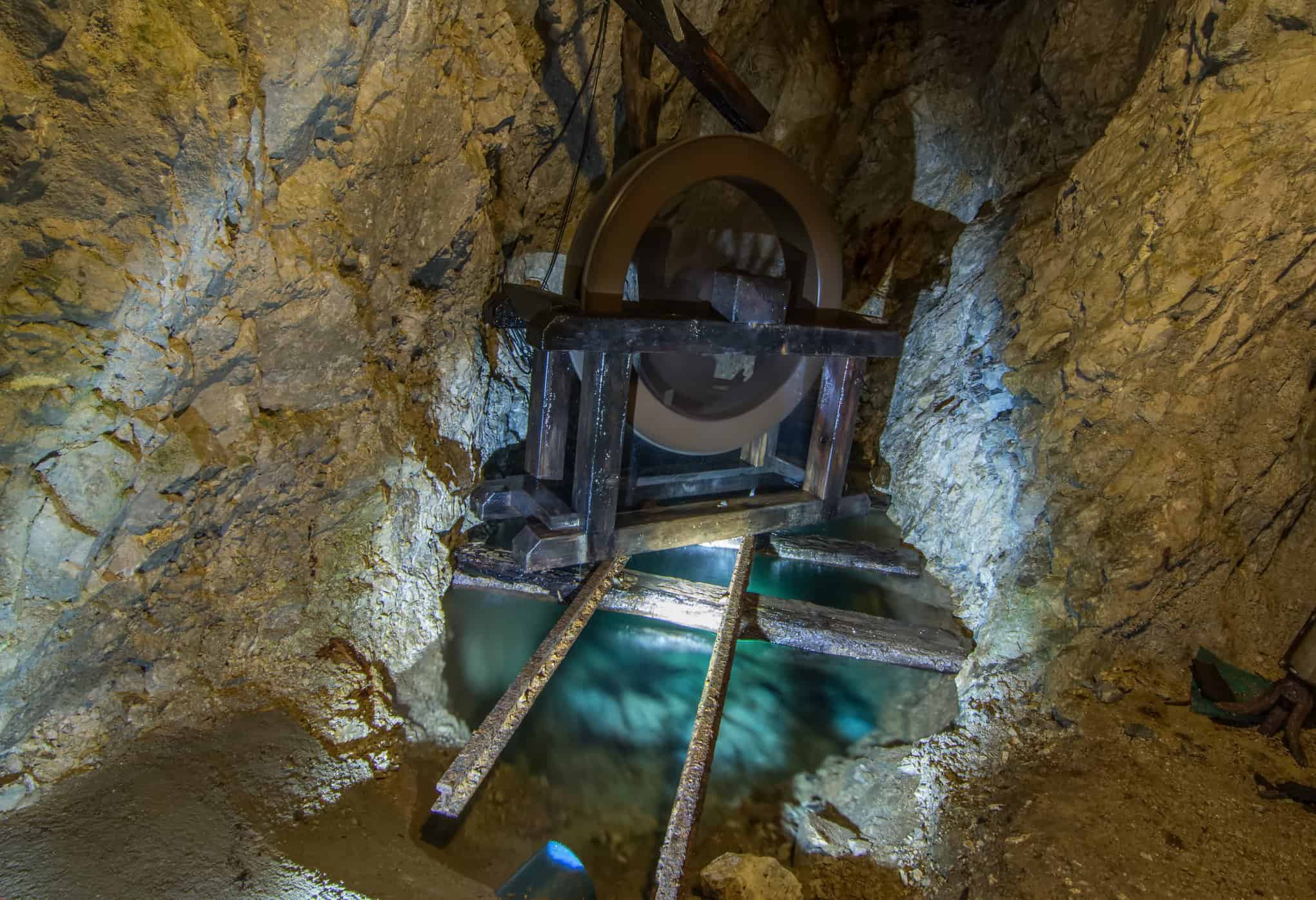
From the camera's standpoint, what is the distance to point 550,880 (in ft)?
7.24

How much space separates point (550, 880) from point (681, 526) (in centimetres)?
170

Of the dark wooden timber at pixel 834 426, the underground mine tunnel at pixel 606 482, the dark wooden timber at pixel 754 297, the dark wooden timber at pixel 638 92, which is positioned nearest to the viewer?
the underground mine tunnel at pixel 606 482

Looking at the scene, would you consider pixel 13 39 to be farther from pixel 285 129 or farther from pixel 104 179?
pixel 285 129

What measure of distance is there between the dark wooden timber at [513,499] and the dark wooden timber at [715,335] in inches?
32.7

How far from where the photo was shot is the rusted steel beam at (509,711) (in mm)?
2268

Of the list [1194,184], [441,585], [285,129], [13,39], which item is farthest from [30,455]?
[1194,184]

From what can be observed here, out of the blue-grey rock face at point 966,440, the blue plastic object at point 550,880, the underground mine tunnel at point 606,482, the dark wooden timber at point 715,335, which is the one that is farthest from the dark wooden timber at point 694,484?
the blue plastic object at point 550,880

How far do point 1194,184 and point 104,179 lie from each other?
3.67m

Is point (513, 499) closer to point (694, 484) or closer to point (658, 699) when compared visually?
point (694, 484)

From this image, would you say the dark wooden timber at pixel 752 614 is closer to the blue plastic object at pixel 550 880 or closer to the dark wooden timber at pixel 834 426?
the dark wooden timber at pixel 834 426

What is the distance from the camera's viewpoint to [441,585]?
3457 mm

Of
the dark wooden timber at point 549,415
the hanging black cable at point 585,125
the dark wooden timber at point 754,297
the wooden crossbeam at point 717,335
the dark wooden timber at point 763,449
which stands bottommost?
the dark wooden timber at point 763,449

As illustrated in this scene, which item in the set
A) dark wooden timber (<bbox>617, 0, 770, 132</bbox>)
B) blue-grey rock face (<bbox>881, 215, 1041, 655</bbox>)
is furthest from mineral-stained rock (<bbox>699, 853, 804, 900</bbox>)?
dark wooden timber (<bbox>617, 0, 770, 132</bbox>)

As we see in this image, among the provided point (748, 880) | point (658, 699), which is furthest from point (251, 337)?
point (748, 880)
